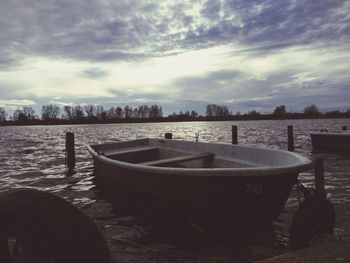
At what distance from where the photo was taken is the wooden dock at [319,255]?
3521mm

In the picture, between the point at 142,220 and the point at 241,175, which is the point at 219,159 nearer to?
the point at 142,220

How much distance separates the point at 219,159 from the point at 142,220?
10.1ft

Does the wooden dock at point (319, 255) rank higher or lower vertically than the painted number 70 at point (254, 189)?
lower

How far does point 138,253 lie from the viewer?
570cm

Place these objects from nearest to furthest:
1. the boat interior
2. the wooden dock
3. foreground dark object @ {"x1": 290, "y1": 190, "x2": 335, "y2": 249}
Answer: the wooden dock < foreground dark object @ {"x1": 290, "y1": 190, "x2": 335, "y2": 249} < the boat interior

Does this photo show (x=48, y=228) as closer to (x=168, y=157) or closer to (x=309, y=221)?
(x=309, y=221)

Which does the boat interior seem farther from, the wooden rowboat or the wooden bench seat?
the wooden rowboat

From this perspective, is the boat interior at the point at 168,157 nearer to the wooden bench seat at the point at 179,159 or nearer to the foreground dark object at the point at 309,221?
the wooden bench seat at the point at 179,159

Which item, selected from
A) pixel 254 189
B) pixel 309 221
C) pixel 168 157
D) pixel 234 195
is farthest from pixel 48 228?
pixel 168 157

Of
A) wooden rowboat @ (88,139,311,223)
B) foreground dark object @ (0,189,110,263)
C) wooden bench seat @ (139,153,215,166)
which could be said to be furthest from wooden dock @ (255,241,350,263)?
wooden bench seat @ (139,153,215,166)

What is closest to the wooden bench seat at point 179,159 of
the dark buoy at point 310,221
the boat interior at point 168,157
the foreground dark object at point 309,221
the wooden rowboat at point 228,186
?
the boat interior at point 168,157

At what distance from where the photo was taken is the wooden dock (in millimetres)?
3521

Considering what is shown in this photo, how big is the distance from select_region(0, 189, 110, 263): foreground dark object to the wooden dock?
1.87 meters

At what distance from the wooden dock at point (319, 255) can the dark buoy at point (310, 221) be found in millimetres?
1488
